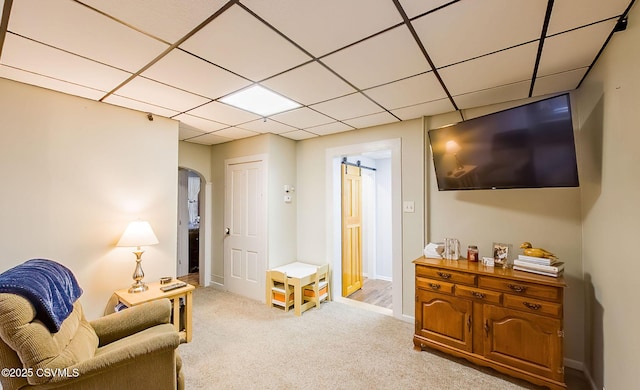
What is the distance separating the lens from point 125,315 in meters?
2.04

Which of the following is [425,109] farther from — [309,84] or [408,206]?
[309,84]

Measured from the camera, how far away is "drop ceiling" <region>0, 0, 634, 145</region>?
4.46 feet

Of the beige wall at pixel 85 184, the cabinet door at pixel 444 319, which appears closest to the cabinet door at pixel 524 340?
the cabinet door at pixel 444 319

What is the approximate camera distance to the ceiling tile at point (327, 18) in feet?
4.33

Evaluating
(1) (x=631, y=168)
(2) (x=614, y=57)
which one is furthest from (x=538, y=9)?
(1) (x=631, y=168)

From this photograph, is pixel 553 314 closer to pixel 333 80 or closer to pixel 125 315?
pixel 333 80

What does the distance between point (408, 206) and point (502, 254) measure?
1079 mm

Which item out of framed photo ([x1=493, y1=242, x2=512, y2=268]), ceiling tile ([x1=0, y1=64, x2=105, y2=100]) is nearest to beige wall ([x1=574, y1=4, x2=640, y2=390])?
framed photo ([x1=493, y1=242, x2=512, y2=268])

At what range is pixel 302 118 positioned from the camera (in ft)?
10.3

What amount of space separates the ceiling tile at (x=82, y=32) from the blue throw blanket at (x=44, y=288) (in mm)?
1380

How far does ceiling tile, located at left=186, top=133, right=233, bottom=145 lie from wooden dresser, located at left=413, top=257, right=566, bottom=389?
10.9ft

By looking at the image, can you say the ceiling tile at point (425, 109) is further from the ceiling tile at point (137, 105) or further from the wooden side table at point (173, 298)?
the wooden side table at point (173, 298)

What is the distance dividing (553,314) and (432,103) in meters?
2.03

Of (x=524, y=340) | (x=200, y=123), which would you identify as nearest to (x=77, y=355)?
(x=200, y=123)
